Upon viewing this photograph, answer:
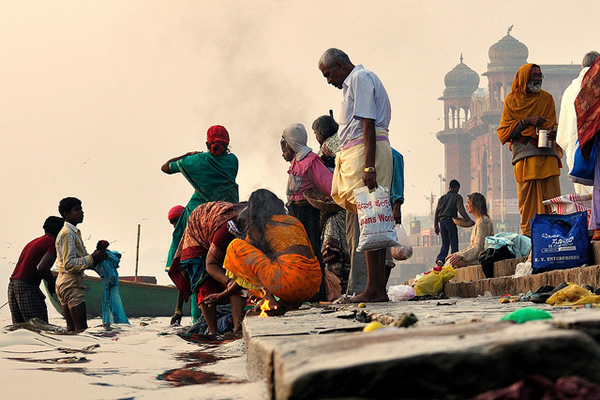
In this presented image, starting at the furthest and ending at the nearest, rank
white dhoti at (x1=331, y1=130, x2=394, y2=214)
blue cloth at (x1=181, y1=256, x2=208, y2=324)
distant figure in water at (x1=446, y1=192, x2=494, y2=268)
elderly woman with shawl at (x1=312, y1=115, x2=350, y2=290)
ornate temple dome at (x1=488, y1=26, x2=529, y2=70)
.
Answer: ornate temple dome at (x1=488, y1=26, x2=529, y2=70)
distant figure in water at (x1=446, y1=192, x2=494, y2=268)
elderly woman with shawl at (x1=312, y1=115, x2=350, y2=290)
blue cloth at (x1=181, y1=256, x2=208, y2=324)
white dhoti at (x1=331, y1=130, x2=394, y2=214)

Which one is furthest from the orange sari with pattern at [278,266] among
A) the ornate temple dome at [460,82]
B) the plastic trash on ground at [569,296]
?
the ornate temple dome at [460,82]

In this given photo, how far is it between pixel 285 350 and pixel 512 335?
48cm

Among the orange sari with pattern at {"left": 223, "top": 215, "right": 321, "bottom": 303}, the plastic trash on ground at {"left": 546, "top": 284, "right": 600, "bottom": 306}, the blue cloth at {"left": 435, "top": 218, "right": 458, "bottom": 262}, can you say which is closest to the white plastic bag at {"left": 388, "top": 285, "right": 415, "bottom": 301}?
the orange sari with pattern at {"left": 223, "top": 215, "right": 321, "bottom": 303}

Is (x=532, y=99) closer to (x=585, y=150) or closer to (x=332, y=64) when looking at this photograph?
(x=585, y=150)

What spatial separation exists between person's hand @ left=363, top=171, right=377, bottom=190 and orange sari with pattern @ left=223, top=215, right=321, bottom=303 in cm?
49

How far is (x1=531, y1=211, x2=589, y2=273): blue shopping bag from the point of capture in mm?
4801

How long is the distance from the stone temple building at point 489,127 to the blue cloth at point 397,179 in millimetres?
50315

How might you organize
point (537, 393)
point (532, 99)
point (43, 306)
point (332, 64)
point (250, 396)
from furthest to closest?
point (43, 306), point (532, 99), point (332, 64), point (250, 396), point (537, 393)

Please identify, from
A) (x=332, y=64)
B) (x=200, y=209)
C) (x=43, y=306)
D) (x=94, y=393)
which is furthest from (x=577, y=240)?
(x=43, y=306)

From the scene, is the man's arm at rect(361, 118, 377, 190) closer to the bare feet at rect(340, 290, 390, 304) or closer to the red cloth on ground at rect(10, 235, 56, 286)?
the bare feet at rect(340, 290, 390, 304)

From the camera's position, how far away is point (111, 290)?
8.23 m

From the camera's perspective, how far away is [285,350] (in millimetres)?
1518

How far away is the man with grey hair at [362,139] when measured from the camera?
423 centimetres

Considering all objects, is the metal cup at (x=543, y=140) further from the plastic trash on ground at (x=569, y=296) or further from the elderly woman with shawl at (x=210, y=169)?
the plastic trash on ground at (x=569, y=296)
